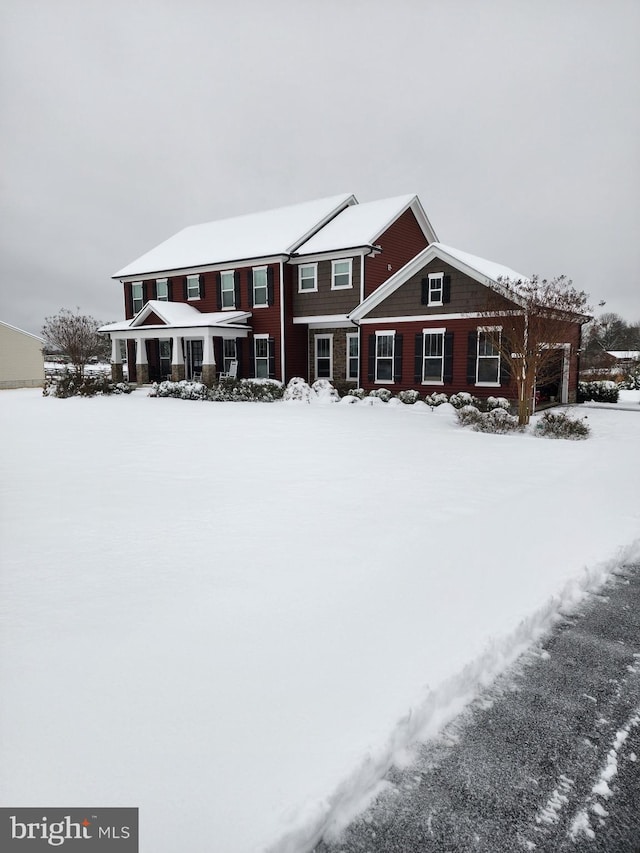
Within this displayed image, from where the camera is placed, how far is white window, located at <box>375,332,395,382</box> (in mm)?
20469

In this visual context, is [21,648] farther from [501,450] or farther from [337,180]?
[337,180]

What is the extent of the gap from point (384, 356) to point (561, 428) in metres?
9.12

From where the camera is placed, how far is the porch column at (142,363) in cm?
2755

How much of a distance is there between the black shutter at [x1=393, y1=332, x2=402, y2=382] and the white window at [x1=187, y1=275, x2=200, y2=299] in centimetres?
1296

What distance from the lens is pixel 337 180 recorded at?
10094 cm

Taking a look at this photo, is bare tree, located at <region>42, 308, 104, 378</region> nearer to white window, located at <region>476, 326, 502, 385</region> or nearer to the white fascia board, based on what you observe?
the white fascia board

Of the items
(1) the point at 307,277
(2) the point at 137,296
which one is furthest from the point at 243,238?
(2) the point at 137,296

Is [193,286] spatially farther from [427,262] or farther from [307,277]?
[427,262]

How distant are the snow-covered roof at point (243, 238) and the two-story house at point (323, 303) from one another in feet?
0.33

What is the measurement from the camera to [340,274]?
2352 cm

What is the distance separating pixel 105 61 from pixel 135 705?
512 inches

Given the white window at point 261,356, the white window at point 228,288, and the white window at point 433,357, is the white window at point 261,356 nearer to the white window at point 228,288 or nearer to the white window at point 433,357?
the white window at point 228,288

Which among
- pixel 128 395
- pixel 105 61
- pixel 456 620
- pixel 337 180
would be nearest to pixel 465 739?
pixel 456 620

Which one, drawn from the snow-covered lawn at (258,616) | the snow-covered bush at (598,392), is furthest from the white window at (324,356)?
the snow-covered lawn at (258,616)
